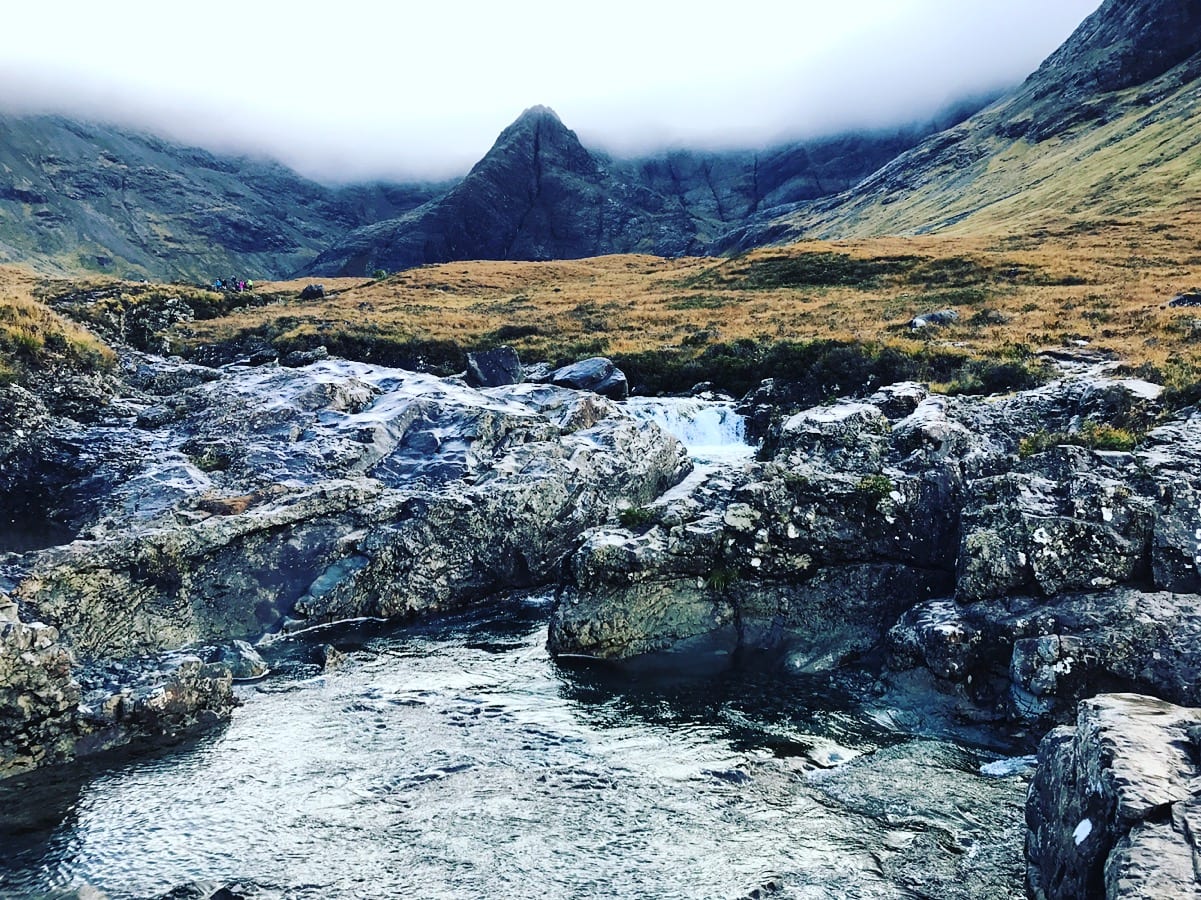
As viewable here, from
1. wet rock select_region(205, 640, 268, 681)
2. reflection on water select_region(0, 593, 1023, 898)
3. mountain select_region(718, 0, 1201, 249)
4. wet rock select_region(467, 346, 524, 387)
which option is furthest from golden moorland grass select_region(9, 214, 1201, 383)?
wet rock select_region(205, 640, 268, 681)

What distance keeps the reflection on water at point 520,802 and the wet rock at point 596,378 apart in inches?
1115

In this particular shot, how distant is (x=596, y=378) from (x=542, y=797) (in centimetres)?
3508

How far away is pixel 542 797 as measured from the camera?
1543 centimetres

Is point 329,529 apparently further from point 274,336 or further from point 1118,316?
point 1118,316

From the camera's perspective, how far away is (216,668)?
2053 cm

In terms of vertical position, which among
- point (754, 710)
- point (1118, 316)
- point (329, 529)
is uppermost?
point (1118, 316)

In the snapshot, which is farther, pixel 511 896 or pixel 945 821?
pixel 945 821

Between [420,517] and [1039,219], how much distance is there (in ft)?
384

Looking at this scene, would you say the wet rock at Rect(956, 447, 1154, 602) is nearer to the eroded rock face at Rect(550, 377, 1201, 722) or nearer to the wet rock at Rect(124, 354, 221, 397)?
the eroded rock face at Rect(550, 377, 1201, 722)

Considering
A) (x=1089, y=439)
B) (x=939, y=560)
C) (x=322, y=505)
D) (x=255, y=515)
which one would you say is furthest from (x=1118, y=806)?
(x=255, y=515)

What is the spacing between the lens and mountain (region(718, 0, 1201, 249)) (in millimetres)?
117188

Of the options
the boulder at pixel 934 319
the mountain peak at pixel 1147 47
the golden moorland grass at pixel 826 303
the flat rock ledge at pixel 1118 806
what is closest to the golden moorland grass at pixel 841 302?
the golden moorland grass at pixel 826 303

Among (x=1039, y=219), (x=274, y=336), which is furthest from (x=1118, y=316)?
(x=1039, y=219)

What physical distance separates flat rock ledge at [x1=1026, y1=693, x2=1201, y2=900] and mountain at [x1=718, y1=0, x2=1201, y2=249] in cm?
11228
